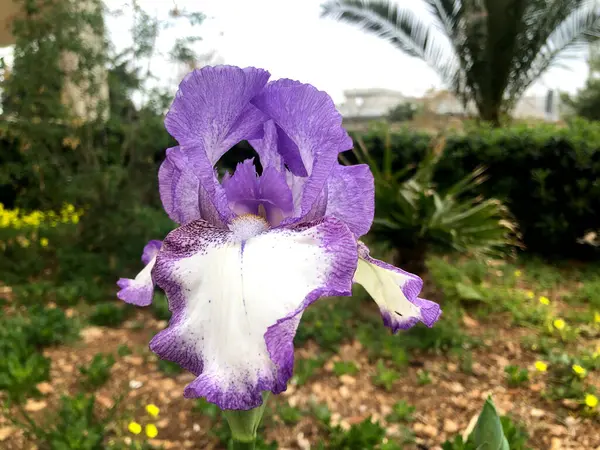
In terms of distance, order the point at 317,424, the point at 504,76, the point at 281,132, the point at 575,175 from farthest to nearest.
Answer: the point at 504,76, the point at 575,175, the point at 317,424, the point at 281,132

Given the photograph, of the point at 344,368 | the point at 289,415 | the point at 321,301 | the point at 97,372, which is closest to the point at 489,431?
the point at 289,415

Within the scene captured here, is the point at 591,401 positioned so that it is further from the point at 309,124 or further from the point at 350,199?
the point at 309,124

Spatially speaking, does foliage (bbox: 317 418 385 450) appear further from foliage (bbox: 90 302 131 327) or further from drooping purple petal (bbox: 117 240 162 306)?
foliage (bbox: 90 302 131 327)

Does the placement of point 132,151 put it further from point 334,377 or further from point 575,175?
point 575,175

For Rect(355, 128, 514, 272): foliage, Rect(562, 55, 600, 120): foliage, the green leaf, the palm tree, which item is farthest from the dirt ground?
Rect(562, 55, 600, 120): foliage

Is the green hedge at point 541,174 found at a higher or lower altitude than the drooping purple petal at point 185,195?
lower

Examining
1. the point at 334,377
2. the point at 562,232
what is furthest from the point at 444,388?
the point at 562,232

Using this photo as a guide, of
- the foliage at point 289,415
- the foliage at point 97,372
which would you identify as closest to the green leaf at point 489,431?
the foliage at point 289,415

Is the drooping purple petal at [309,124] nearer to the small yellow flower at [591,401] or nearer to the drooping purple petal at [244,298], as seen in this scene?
the drooping purple petal at [244,298]
